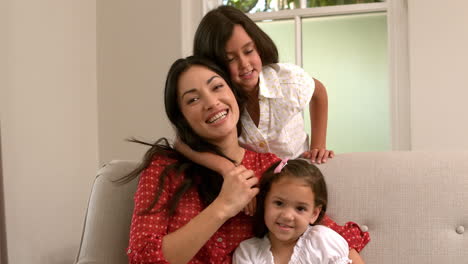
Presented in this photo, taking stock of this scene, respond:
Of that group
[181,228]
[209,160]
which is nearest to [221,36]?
[209,160]

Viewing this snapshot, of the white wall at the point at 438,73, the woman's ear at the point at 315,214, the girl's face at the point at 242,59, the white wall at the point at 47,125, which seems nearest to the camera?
the woman's ear at the point at 315,214

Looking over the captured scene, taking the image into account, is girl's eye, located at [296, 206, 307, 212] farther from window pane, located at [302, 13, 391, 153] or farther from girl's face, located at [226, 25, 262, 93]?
window pane, located at [302, 13, 391, 153]

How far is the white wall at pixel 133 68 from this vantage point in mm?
3113

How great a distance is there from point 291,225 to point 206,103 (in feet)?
1.37

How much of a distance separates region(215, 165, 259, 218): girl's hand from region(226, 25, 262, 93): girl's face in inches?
16.8

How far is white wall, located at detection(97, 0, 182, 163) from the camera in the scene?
10.2 ft

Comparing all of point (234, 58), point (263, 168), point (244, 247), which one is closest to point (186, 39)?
point (234, 58)

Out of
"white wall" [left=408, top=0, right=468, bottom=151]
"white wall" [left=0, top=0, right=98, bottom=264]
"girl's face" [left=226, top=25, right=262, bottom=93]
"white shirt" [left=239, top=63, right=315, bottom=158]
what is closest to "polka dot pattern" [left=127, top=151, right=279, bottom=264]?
"white shirt" [left=239, top=63, right=315, bottom=158]

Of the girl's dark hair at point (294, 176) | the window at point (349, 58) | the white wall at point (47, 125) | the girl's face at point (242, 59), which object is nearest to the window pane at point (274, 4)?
the window at point (349, 58)

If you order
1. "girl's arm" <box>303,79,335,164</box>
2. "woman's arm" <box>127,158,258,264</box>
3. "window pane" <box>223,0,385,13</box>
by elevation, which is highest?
"window pane" <box>223,0,385,13</box>

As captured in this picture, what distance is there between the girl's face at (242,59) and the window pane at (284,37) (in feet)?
4.37

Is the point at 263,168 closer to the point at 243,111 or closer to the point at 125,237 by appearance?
the point at 243,111

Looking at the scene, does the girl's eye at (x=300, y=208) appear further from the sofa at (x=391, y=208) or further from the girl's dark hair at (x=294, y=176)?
the sofa at (x=391, y=208)

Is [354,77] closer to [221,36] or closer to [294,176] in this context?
[221,36]
